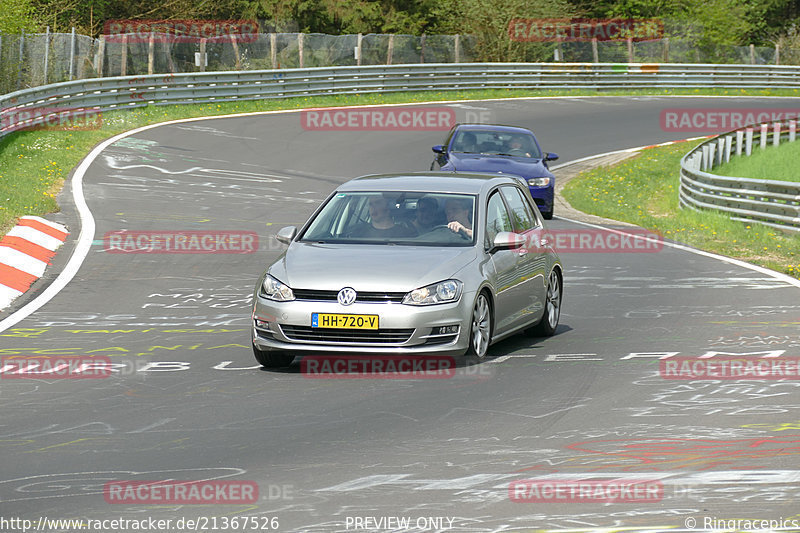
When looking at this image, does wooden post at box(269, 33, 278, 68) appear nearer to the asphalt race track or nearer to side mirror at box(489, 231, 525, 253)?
the asphalt race track

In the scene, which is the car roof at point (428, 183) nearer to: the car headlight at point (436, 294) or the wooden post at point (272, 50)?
the car headlight at point (436, 294)

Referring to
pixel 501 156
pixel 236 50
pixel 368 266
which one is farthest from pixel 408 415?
pixel 236 50

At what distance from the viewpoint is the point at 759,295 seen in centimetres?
1446

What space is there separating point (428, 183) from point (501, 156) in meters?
11.5

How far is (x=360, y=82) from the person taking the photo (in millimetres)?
45406

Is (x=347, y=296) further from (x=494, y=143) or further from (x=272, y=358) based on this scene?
(x=494, y=143)

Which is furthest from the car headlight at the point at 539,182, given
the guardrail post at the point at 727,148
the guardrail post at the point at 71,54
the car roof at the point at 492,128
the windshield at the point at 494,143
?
the guardrail post at the point at 71,54

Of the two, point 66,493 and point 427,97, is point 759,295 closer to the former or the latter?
point 66,493

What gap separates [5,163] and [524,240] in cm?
1611

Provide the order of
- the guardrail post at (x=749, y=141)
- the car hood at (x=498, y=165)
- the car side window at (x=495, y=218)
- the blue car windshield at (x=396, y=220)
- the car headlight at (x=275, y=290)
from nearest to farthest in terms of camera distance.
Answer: the car headlight at (x=275, y=290) < the blue car windshield at (x=396, y=220) < the car side window at (x=495, y=218) < the car hood at (x=498, y=165) < the guardrail post at (x=749, y=141)

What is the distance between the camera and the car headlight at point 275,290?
32.5 ft

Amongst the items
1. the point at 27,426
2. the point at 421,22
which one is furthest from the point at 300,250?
the point at 421,22

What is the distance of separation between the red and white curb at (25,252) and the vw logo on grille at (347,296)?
4837 millimetres

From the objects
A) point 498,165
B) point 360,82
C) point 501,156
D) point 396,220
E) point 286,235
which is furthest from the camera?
point 360,82
